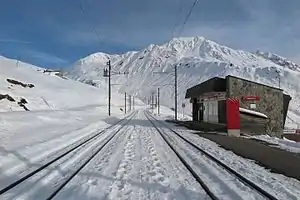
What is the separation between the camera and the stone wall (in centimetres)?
3581

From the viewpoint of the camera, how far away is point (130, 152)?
16203 millimetres

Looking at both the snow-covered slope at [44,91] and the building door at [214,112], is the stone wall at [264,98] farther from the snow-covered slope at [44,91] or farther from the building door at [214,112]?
the snow-covered slope at [44,91]

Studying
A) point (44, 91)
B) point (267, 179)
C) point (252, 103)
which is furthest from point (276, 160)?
point (44, 91)

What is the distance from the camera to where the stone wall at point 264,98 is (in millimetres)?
35812

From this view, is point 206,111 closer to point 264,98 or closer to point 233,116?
point 264,98

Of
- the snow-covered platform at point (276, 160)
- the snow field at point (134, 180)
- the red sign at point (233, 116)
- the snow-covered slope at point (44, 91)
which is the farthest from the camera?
the snow-covered slope at point (44, 91)

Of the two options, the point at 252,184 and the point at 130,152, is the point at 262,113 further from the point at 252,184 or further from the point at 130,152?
the point at 252,184

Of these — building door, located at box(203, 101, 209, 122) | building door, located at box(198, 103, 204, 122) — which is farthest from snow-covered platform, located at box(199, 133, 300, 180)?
building door, located at box(198, 103, 204, 122)

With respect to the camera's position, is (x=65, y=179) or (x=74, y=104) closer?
(x=65, y=179)

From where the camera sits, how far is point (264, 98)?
36.6 metres

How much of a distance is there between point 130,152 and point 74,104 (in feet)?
347

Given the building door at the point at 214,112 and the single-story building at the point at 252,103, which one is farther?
the building door at the point at 214,112

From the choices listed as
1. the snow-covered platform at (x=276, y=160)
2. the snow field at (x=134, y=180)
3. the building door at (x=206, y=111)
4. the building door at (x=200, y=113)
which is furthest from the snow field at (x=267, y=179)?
the building door at (x=200, y=113)

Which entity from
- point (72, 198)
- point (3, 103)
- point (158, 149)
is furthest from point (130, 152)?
point (3, 103)
